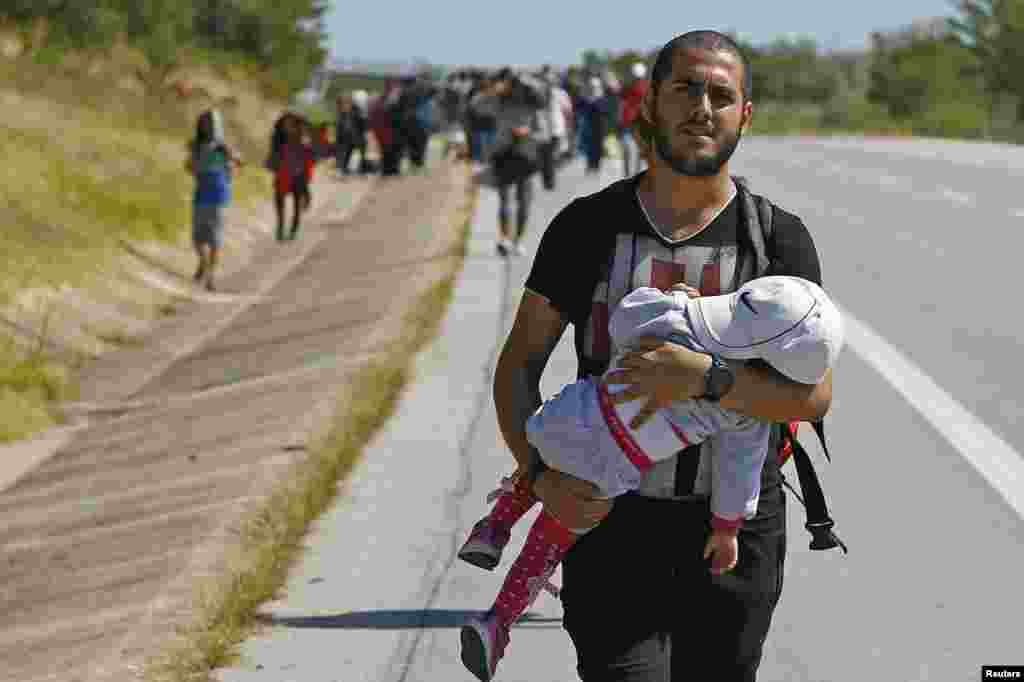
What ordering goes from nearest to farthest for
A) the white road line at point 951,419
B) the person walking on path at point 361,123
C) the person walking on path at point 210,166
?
the white road line at point 951,419
the person walking on path at point 210,166
the person walking on path at point 361,123

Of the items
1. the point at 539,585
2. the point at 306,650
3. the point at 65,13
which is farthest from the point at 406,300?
the point at 65,13

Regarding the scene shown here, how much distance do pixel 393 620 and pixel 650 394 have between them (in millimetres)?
3334

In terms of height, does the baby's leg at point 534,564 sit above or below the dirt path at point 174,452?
above

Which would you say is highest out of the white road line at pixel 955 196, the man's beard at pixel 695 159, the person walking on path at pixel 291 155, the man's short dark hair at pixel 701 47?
the man's short dark hair at pixel 701 47

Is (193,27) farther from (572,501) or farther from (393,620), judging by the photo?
(572,501)

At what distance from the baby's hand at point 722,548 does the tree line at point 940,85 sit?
61108 mm

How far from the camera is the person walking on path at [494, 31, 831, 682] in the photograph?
4.14 metres

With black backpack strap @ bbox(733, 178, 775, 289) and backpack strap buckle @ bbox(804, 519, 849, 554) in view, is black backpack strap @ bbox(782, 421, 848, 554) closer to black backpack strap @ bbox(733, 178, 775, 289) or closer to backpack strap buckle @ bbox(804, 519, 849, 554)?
backpack strap buckle @ bbox(804, 519, 849, 554)

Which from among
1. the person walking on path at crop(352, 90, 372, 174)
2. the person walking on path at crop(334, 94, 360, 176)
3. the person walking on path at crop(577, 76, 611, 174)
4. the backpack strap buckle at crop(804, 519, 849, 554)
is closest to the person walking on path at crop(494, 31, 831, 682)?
the backpack strap buckle at crop(804, 519, 849, 554)

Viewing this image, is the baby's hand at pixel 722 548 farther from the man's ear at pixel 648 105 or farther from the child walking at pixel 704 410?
the man's ear at pixel 648 105

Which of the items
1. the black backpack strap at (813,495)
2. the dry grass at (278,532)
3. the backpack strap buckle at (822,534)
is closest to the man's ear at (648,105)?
the black backpack strap at (813,495)

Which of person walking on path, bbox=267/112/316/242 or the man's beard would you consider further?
person walking on path, bbox=267/112/316/242

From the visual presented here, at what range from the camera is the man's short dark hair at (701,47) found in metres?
4.17

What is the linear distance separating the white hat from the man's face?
0.83 ft
